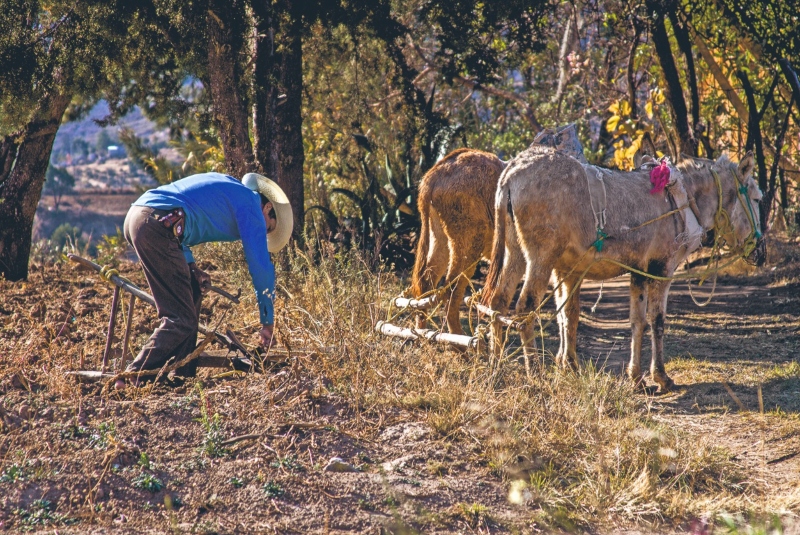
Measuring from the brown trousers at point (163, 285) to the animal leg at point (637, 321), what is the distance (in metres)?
3.56

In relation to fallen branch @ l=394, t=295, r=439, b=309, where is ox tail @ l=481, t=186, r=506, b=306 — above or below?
above

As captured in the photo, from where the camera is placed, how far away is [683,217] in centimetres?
683

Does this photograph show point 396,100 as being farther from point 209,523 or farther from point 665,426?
point 209,523

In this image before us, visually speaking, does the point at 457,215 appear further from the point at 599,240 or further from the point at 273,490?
the point at 273,490

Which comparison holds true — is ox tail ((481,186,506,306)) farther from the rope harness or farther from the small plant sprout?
the small plant sprout

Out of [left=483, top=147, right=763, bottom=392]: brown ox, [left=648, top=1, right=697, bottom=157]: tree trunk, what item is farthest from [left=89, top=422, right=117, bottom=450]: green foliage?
[left=648, top=1, right=697, bottom=157]: tree trunk

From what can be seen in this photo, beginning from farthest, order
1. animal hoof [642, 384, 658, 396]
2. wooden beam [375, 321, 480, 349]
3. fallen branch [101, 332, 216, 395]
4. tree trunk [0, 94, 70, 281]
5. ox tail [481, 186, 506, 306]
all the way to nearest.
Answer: tree trunk [0, 94, 70, 281]
animal hoof [642, 384, 658, 396]
ox tail [481, 186, 506, 306]
wooden beam [375, 321, 480, 349]
fallen branch [101, 332, 216, 395]

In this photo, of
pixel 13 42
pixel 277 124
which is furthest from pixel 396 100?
pixel 13 42

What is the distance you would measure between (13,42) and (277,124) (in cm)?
276

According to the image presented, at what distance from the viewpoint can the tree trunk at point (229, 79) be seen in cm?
809

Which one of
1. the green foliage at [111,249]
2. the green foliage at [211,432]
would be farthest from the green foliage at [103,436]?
the green foliage at [111,249]

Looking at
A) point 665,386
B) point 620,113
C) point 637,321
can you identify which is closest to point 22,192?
point 637,321

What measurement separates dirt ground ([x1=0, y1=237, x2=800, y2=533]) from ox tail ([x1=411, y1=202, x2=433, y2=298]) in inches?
63.9

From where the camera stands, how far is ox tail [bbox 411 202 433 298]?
7.39 m
